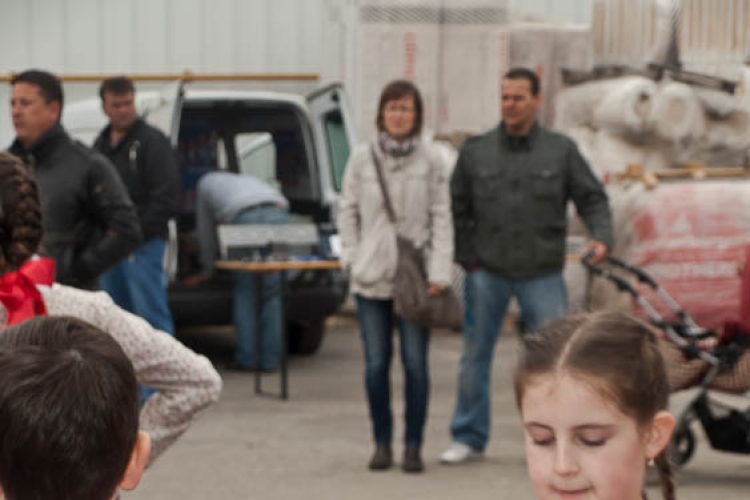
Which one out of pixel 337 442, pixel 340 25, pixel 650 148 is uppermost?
pixel 340 25

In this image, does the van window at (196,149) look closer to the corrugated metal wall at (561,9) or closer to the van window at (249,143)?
the van window at (249,143)

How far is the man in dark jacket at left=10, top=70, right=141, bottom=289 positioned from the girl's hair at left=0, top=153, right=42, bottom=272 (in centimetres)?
282

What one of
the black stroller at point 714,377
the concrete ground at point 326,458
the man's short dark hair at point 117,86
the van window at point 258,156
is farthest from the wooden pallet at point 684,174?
the black stroller at point 714,377

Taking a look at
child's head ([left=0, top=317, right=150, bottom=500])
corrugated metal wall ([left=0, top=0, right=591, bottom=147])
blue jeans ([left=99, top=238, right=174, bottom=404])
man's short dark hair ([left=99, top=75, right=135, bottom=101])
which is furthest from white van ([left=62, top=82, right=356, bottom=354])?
child's head ([left=0, top=317, right=150, bottom=500])

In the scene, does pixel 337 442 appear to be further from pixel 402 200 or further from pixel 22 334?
pixel 22 334

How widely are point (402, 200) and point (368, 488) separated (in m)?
1.31

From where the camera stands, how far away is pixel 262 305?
→ 34.5 feet

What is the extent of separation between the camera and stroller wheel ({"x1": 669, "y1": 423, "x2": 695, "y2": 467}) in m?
7.01

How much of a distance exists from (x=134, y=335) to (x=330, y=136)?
26.9ft

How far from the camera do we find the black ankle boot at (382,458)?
7.41 m

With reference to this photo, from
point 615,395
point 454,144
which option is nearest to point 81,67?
point 454,144

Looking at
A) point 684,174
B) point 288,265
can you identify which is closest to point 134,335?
point 288,265

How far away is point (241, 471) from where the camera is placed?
7453 millimetres

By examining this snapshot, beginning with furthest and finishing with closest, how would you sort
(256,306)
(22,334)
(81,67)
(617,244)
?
(81,67) < (617,244) < (256,306) < (22,334)
